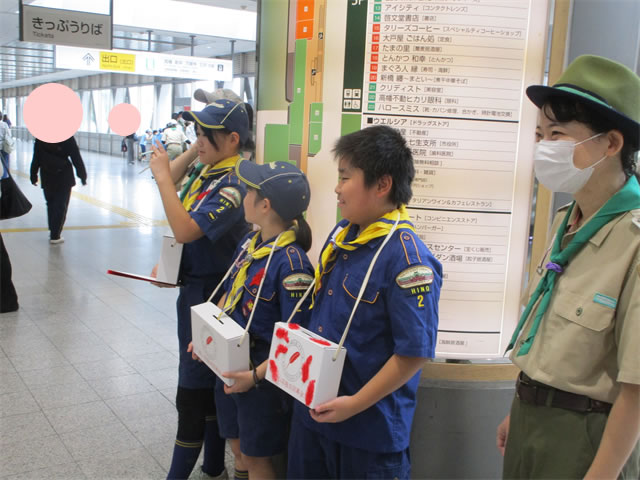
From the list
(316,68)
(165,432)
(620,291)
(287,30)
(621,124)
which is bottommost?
(165,432)

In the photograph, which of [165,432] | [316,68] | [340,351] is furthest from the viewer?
[165,432]

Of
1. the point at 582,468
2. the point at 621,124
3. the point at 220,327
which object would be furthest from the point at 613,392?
the point at 220,327

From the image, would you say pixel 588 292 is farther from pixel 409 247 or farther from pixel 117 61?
pixel 117 61

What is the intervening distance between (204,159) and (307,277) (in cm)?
82

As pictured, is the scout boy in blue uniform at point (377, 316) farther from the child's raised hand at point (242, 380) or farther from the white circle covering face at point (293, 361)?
the child's raised hand at point (242, 380)

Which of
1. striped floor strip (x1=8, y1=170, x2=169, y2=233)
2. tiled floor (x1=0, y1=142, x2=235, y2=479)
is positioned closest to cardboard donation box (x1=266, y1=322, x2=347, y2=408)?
tiled floor (x1=0, y1=142, x2=235, y2=479)

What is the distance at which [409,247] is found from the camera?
1625mm

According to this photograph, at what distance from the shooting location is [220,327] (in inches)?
77.2

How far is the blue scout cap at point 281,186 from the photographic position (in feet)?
6.60

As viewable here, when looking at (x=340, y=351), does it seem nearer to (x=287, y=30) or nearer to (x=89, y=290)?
(x=287, y=30)

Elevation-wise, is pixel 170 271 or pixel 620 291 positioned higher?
pixel 620 291

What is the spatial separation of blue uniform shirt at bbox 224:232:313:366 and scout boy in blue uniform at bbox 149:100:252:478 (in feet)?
1.25

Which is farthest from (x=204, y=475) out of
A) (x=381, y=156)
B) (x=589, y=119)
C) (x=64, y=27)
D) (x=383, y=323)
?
(x=64, y=27)

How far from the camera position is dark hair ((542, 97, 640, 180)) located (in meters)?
1.34
